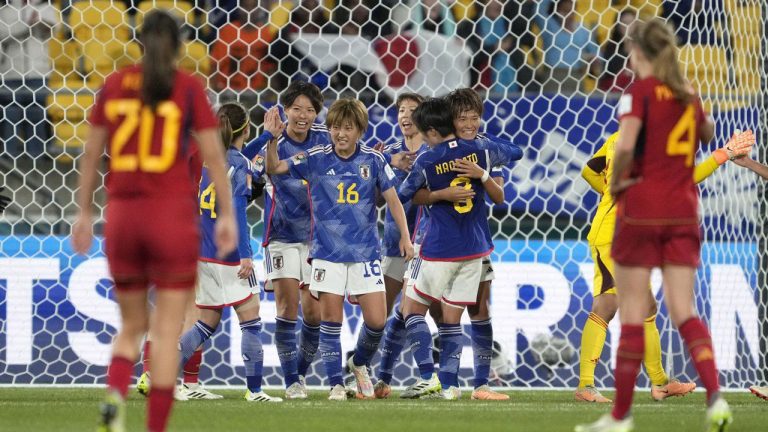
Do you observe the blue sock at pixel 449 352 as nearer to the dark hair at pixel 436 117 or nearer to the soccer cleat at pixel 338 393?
the soccer cleat at pixel 338 393

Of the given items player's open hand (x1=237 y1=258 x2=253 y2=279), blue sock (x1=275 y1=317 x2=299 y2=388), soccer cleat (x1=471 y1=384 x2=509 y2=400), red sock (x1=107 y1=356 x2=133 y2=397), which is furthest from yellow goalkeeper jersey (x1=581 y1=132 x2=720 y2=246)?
red sock (x1=107 y1=356 x2=133 y2=397)

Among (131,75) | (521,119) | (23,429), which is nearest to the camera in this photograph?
(131,75)

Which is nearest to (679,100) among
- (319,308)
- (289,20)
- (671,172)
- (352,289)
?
(671,172)

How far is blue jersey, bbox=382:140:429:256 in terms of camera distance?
7.41m

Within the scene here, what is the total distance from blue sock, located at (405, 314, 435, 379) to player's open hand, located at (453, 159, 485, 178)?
87 centimetres

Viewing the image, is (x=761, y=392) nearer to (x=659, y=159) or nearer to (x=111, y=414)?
(x=659, y=159)

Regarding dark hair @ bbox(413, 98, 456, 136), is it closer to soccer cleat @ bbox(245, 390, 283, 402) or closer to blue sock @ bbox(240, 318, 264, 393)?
blue sock @ bbox(240, 318, 264, 393)

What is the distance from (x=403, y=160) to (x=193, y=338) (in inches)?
68.5

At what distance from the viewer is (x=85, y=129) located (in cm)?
919

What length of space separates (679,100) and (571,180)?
Answer: 4.42 meters

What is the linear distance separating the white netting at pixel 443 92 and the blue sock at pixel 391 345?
3.46 feet

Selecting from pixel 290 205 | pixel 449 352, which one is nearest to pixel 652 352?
pixel 449 352

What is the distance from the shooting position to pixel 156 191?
3887 mm

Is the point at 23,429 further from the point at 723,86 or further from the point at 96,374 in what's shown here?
the point at 723,86
